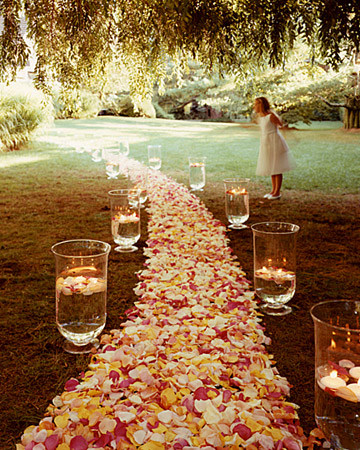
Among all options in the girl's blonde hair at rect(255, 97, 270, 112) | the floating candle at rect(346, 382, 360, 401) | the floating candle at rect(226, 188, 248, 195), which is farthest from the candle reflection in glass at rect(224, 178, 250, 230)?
the floating candle at rect(346, 382, 360, 401)

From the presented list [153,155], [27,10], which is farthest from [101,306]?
[153,155]

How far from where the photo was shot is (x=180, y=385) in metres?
1.90

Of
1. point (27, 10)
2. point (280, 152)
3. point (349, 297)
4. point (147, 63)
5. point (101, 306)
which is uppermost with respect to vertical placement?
point (27, 10)

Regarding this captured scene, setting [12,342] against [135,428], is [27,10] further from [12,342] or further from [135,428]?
[135,428]

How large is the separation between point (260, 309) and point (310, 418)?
1.02 m

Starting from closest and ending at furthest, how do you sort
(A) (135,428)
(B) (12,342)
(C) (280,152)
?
(A) (135,428) < (B) (12,342) < (C) (280,152)

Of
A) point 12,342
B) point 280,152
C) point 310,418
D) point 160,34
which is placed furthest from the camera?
point 280,152

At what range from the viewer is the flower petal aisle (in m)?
1.59

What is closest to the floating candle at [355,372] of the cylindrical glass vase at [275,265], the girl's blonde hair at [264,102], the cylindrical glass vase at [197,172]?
the cylindrical glass vase at [275,265]

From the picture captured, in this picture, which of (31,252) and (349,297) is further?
(31,252)

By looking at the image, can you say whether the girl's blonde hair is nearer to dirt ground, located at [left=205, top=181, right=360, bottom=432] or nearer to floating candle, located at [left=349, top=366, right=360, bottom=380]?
A: dirt ground, located at [left=205, top=181, right=360, bottom=432]

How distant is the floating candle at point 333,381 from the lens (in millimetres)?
1369

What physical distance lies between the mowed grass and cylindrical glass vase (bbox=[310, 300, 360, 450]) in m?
1.09

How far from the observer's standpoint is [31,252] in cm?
396
